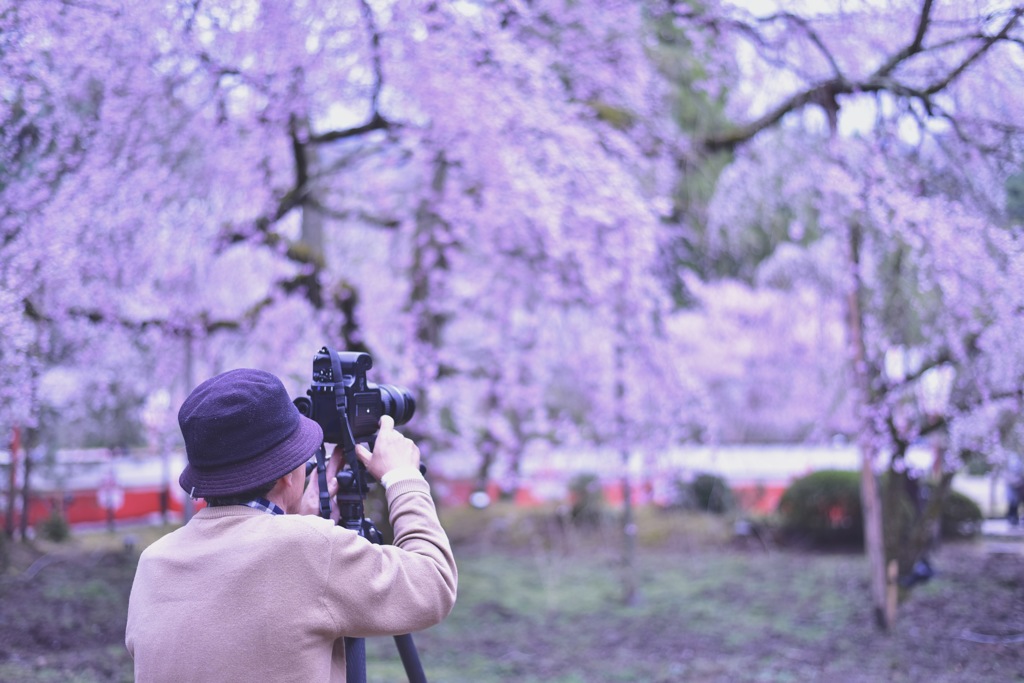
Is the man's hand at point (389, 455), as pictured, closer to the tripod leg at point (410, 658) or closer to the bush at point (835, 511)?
the tripod leg at point (410, 658)

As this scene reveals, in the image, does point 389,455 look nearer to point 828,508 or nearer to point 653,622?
point 653,622

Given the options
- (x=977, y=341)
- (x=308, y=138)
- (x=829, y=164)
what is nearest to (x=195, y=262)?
(x=308, y=138)

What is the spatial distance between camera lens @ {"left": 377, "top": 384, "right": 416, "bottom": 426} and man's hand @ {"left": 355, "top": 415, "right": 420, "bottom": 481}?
0.15 meters

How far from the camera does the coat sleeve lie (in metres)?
1.40

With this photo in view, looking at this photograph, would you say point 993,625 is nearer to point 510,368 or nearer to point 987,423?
point 987,423

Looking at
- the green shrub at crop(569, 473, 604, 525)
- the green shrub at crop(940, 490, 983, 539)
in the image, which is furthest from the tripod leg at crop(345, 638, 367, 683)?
the green shrub at crop(569, 473, 604, 525)

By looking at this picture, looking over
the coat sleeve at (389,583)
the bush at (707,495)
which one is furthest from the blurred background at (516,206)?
the bush at (707,495)

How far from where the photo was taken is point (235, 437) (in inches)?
57.9

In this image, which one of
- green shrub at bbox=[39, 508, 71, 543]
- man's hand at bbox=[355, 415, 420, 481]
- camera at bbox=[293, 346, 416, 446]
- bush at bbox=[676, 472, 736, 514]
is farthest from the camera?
bush at bbox=[676, 472, 736, 514]

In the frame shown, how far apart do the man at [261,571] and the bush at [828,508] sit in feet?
29.6

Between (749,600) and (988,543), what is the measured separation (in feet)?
11.5

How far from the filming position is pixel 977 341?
5004mm

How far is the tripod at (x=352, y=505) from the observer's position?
5.55 ft

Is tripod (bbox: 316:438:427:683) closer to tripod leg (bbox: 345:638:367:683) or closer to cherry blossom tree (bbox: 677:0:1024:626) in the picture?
tripod leg (bbox: 345:638:367:683)
